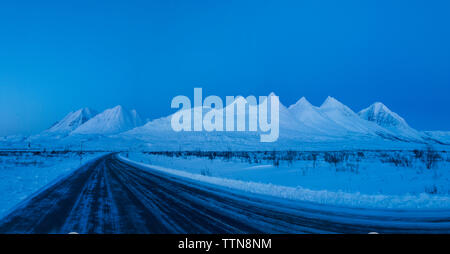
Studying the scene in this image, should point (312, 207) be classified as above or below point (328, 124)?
below

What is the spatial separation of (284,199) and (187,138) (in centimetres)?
12166

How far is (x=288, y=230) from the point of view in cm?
489

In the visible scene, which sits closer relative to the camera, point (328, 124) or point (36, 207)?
point (36, 207)

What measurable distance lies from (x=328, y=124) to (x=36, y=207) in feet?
625

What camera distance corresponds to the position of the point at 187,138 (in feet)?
421
